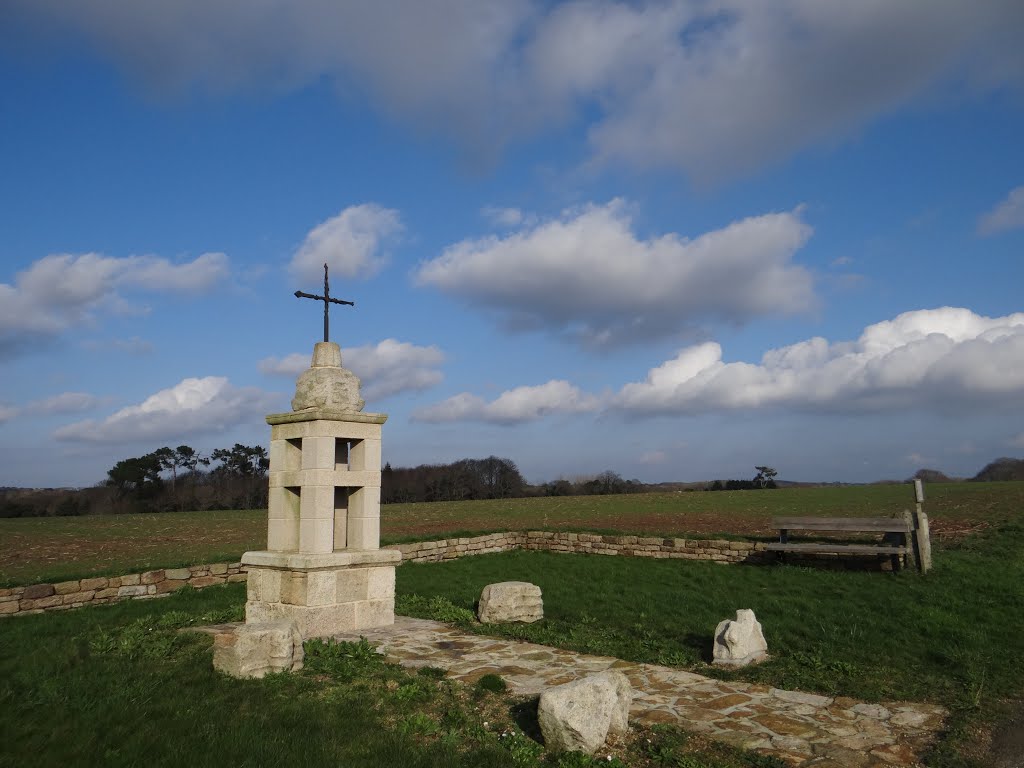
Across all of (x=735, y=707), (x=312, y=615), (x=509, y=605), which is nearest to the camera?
(x=735, y=707)

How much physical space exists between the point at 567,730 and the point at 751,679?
3.13 m

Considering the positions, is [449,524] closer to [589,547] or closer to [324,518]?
[589,547]

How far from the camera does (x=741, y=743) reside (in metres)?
6.00

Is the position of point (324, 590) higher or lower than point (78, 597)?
higher

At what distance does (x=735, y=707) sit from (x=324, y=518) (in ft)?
20.0

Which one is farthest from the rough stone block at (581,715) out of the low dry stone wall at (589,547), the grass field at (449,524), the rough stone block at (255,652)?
the low dry stone wall at (589,547)

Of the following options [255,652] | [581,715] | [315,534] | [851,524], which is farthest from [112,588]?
[851,524]

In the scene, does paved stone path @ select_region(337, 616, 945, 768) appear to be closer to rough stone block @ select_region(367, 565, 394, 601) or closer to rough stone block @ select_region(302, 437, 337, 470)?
rough stone block @ select_region(367, 565, 394, 601)

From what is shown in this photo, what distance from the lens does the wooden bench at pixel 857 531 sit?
48.2 ft

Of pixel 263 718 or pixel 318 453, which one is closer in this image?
pixel 263 718

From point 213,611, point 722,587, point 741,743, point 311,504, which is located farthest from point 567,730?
point 722,587

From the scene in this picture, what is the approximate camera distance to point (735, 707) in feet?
22.8

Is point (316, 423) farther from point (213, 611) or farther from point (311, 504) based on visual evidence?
point (213, 611)

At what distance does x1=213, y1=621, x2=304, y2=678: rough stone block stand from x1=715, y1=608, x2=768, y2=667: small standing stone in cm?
500
